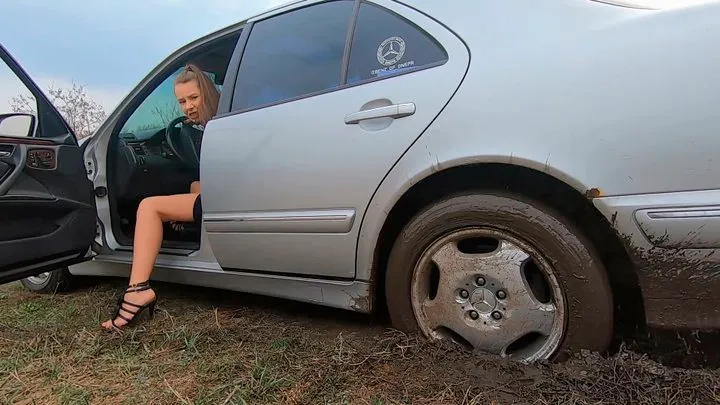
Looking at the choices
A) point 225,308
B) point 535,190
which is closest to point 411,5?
point 535,190

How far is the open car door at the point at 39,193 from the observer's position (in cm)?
226

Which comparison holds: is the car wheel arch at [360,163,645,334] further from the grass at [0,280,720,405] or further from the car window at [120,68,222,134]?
the car window at [120,68,222,134]

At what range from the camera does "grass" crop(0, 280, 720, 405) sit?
1.56 metres

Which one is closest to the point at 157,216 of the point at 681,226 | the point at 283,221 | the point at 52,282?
the point at 283,221

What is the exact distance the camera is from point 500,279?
5.61 feet

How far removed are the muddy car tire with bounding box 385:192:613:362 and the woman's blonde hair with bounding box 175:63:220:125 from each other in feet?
4.96

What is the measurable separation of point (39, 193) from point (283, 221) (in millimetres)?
1239

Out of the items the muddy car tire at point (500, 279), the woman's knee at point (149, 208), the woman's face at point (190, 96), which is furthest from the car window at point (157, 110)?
the muddy car tire at point (500, 279)

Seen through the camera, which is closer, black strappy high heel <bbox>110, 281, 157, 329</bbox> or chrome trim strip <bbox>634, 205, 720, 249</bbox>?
chrome trim strip <bbox>634, 205, 720, 249</bbox>

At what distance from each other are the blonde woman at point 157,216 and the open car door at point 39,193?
30 centimetres

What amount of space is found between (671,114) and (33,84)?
9.00 ft

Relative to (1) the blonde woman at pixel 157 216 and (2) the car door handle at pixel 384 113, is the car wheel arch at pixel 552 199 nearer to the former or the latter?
(2) the car door handle at pixel 384 113

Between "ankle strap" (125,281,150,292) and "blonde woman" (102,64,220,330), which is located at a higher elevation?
"blonde woman" (102,64,220,330)

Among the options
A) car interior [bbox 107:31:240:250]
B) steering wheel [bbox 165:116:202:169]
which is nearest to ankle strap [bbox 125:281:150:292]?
car interior [bbox 107:31:240:250]
